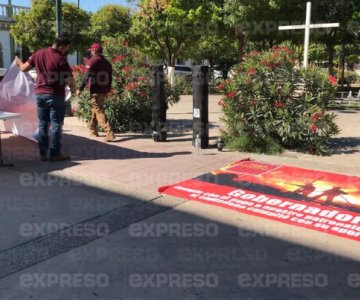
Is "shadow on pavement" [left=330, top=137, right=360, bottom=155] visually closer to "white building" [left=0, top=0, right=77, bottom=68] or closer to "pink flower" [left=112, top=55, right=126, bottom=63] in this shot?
"pink flower" [left=112, top=55, right=126, bottom=63]

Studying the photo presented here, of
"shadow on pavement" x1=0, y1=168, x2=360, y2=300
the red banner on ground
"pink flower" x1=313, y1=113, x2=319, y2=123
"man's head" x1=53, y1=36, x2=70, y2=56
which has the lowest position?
"shadow on pavement" x1=0, y1=168, x2=360, y2=300

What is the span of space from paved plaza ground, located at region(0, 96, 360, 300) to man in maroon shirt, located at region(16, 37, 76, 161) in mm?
516

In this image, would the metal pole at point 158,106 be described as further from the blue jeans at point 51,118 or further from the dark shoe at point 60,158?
the blue jeans at point 51,118

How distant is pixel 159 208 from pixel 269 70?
154 inches

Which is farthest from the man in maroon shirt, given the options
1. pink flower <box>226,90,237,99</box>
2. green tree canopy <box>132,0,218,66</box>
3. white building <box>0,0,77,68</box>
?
white building <box>0,0,77,68</box>

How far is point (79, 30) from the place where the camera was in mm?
27812

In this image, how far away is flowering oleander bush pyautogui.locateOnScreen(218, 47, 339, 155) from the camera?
771 centimetres

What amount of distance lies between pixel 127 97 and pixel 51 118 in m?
2.82

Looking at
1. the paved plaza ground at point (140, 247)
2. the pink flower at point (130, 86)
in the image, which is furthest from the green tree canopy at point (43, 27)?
the paved plaza ground at point (140, 247)

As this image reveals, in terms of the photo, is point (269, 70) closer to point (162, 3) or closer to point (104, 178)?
point (104, 178)

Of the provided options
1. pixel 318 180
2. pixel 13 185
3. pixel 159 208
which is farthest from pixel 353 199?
pixel 13 185

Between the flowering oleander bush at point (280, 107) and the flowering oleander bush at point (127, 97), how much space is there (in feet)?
7.45

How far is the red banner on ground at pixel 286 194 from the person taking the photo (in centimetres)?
468

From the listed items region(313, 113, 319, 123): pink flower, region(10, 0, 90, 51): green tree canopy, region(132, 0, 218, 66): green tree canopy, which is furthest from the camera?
region(10, 0, 90, 51): green tree canopy
